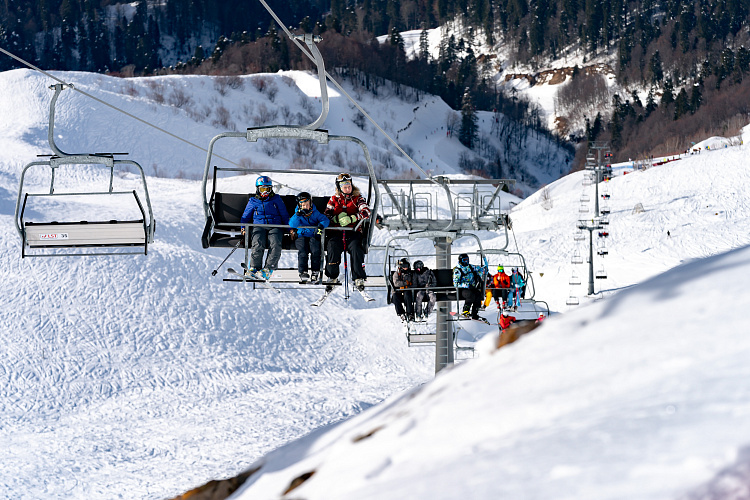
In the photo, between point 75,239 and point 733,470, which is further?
point 75,239

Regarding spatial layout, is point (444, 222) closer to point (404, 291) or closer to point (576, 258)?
point (404, 291)

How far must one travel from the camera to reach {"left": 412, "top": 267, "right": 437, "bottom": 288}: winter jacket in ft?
37.0

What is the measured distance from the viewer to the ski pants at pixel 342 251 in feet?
30.0

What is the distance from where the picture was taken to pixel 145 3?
126 meters

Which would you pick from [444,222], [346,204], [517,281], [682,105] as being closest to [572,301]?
[444,222]

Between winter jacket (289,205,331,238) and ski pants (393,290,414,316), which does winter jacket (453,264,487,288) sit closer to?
ski pants (393,290,414,316)

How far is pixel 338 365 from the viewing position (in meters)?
26.4

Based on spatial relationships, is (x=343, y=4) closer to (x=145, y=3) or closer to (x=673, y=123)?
(x=145, y=3)

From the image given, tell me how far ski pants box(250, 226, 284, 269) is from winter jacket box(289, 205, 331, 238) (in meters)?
0.22

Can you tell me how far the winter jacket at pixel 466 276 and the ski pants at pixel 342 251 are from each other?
235 cm

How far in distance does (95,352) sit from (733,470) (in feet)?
82.0

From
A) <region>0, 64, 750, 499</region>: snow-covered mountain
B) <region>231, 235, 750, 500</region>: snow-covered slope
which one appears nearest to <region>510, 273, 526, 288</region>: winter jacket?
<region>0, 64, 750, 499</region>: snow-covered mountain

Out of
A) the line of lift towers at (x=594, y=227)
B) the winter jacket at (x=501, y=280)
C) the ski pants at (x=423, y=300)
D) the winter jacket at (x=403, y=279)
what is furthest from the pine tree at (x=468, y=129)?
the winter jacket at (x=403, y=279)

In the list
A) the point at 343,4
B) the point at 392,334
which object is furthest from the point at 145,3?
the point at 392,334
